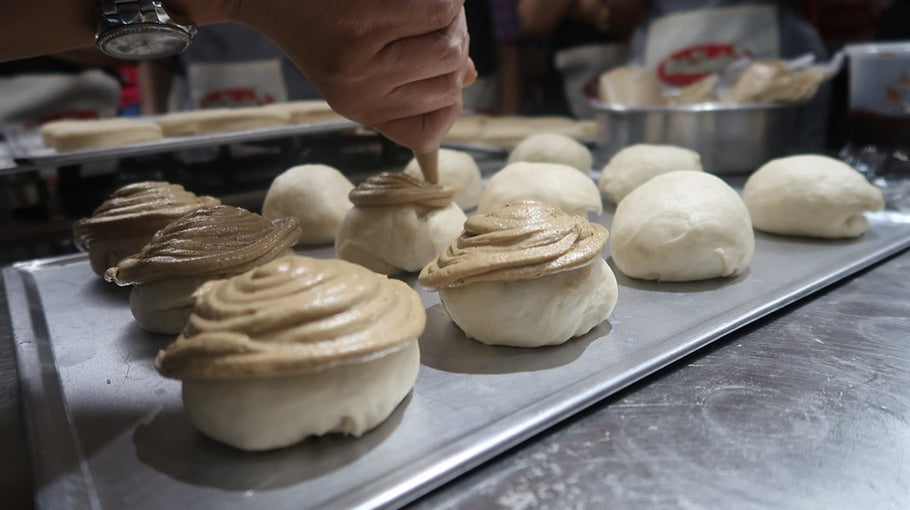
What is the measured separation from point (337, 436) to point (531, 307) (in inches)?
21.3

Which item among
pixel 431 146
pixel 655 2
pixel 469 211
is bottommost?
pixel 469 211

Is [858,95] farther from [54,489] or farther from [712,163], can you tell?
[54,489]

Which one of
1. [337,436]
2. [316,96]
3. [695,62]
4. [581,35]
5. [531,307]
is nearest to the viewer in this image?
[337,436]

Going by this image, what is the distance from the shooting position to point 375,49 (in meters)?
1.56

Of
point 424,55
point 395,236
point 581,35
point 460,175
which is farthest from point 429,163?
point 581,35

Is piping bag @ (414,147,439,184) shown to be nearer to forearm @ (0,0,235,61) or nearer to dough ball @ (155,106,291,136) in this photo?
forearm @ (0,0,235,61)

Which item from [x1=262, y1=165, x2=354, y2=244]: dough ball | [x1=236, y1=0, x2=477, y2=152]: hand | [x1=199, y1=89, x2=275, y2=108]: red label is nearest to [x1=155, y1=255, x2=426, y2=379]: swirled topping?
[x1=236, y1=0, x2=477, y2=152]: hand

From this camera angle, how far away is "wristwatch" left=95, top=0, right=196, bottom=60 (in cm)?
144

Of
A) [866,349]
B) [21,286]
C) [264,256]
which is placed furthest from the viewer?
[21,286]

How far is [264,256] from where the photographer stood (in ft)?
5.67

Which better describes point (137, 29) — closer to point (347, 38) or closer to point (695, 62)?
point (347, 38)

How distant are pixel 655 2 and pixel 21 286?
413 centimetres

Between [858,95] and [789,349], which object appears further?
[858,95]

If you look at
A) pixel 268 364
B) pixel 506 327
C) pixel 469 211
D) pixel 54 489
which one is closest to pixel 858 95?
pixel 469 211
